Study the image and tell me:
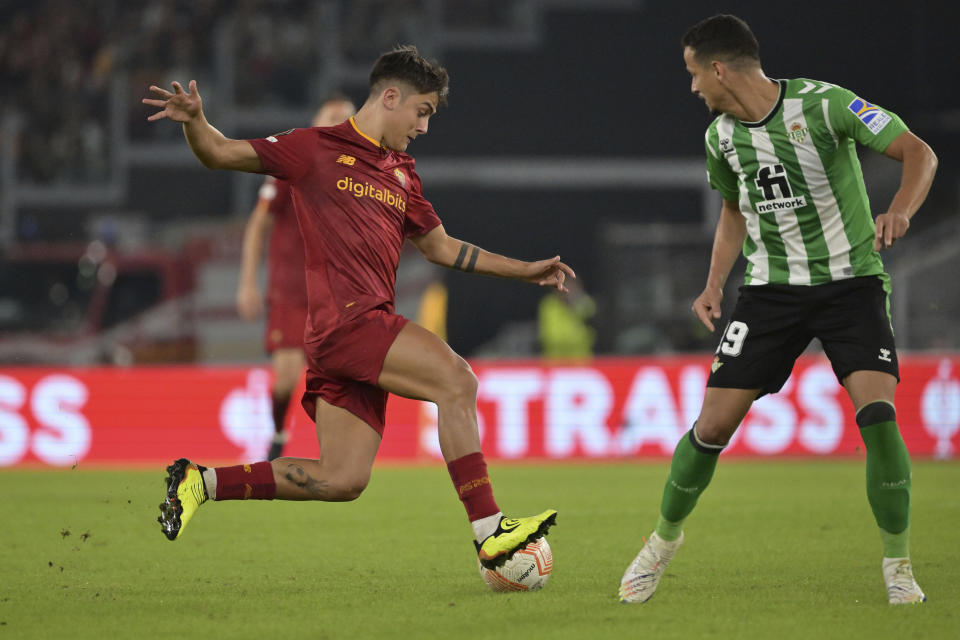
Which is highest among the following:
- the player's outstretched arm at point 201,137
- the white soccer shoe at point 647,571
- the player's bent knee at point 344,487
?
the player's outstretched arm at point 201,137

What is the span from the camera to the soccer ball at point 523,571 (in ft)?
15.0

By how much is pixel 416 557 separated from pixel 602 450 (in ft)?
21.8

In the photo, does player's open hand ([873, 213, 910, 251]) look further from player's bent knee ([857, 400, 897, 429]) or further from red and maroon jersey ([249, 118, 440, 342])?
red and maroon jersey ([249, 118, 440, 342])

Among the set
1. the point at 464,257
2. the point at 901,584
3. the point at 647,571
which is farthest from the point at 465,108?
the point at 901,584

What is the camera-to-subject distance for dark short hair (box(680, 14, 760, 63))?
452cm

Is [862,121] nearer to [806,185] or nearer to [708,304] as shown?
[806,185]

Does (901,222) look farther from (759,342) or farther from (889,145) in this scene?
(759,342)

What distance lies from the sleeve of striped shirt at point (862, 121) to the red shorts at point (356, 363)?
5.79 feet

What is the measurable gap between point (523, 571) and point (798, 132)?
189 cm

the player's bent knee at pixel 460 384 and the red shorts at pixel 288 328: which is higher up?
the red shorts at pixel 288 328

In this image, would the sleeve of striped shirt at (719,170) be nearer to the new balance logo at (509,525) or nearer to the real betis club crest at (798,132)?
the real betis club crest at (798,132)

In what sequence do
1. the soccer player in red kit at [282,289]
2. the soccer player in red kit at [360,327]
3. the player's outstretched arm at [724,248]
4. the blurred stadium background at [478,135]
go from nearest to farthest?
1. the soccer player in red kit at [360,327]
2. the player's outstretched arm at [724,248]
3. the soccer player in red kit at [282,289]
4. the blurred stadium background at [478,135]

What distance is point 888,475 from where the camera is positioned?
4320 mm

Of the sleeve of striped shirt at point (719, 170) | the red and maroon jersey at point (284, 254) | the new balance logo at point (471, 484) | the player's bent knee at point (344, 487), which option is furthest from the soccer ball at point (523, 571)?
the red and maroon jersey at point (284, 254)
